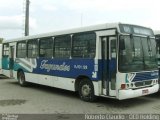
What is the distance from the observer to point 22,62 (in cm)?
1681

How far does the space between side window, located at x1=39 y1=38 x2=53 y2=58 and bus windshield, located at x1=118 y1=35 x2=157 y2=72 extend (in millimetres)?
4558

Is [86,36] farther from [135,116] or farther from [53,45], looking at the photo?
[135,116]

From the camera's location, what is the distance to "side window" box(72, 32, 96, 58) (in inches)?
444

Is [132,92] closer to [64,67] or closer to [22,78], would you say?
[64,67]

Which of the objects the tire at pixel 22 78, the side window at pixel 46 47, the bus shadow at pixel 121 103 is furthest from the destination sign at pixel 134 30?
the tire at pixel 22 78

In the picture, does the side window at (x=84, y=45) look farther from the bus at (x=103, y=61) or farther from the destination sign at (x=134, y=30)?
the destination sign at (x=134, y=30)

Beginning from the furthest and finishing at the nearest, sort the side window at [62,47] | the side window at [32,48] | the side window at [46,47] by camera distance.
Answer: the side window at [32,48]
the side window at [46,47]
the side window at [62,47]

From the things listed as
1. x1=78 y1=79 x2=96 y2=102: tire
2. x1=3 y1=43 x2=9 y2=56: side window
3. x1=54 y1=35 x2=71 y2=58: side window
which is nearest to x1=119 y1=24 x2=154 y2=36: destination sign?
x1=78 y1=79 x2=96 y2=102: tire

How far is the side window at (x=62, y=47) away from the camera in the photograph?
12641mm

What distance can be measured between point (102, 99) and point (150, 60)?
2.54 meters

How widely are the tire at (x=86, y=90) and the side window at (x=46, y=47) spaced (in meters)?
2.74

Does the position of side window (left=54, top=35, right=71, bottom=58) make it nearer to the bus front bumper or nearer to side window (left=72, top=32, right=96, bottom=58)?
side window (left=72, top=32, right=96, bottom=58)

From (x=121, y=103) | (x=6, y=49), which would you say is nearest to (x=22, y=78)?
(x=6, y=49)

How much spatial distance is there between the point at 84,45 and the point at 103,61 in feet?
3.96
